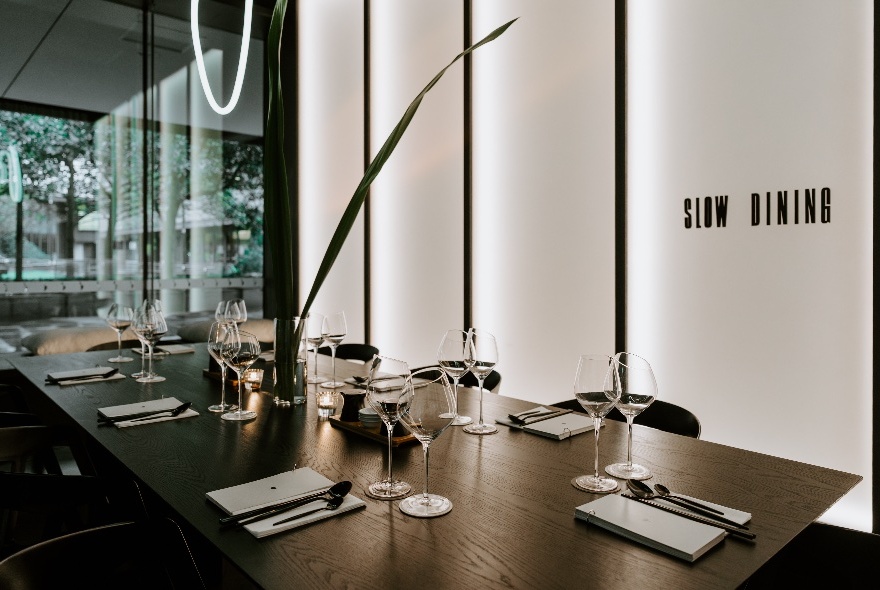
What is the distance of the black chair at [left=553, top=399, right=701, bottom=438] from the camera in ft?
6.41

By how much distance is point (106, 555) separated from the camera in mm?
Answer: 1114

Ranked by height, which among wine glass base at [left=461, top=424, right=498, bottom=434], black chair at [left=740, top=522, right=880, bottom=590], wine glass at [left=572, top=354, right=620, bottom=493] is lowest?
black chair at [left=740, top=522, right=880, bottom=590]

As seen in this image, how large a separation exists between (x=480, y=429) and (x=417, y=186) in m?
3.04

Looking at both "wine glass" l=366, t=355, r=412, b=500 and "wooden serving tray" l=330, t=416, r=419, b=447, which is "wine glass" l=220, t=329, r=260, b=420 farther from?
"wine glass" l=366, t=355, r=412, b=500

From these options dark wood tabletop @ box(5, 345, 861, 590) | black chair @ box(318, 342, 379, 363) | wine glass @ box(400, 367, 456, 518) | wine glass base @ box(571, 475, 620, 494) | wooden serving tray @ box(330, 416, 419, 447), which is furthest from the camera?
black chair @ box(318, 342, 379, 363)

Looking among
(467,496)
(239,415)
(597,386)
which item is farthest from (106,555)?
(597,386)

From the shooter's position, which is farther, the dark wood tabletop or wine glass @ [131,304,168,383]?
wine glass @ [131,304,168,383]

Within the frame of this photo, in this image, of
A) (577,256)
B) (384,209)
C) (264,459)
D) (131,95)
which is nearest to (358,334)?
(384,209)

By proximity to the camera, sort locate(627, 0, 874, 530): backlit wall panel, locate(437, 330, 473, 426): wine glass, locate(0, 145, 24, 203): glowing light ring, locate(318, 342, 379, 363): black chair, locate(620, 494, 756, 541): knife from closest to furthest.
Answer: locate(620, 494, 756, 541): knife < locate(437, 330, 473, 426): wine glass < locate(627, 0, 874, 530): backlit wall panel < locate(318, 342, 379, 363): black chair < locate(0, 145, 24, 203): glowing light ring

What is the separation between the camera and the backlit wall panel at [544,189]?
3.46 meters

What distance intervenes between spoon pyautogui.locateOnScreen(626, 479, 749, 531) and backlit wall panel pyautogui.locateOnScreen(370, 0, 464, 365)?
9.73 feet

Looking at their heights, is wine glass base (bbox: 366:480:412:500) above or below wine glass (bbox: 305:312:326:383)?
below

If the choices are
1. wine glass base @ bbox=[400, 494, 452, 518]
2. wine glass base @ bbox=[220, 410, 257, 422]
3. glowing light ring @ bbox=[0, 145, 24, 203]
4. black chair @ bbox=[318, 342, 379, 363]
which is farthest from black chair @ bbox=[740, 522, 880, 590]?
glowing light ring @ bbox=[0, 145, 24, 203]

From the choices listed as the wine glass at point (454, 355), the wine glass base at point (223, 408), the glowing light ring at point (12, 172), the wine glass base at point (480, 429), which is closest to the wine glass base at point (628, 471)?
the wine glass base at point (480, 429)
